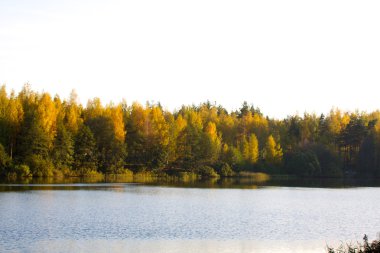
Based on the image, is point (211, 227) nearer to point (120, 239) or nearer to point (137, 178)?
point (120, 239)

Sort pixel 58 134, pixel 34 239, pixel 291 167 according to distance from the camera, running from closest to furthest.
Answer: pixel 34 239
pixel 58 134
pixel 291 167

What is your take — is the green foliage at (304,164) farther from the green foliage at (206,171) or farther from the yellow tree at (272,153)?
the green foliage at (206,171)

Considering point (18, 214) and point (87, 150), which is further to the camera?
point (87, 150)

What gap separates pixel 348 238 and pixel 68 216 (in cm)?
1858

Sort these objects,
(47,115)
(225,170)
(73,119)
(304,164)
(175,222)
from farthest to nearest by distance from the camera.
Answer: (304,164) < (225,170) < (73,119) < (47,115) < (175,222)

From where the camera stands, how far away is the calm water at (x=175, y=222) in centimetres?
2833

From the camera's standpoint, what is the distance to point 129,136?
10675 cm

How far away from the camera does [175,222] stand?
3688 centimetres

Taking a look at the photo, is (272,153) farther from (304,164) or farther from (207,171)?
(207,171)

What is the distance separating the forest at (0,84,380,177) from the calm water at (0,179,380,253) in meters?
31.4

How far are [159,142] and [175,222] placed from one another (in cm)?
6844

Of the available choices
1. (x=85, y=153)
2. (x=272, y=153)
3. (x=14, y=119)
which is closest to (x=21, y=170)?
(x=14, y=119)

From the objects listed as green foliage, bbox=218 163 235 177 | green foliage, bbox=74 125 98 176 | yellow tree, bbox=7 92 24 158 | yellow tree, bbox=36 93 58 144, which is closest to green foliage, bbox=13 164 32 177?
yellow tree, bbox=7 92 24 158

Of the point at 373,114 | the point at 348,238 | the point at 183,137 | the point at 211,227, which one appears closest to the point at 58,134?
the point at 183,137
